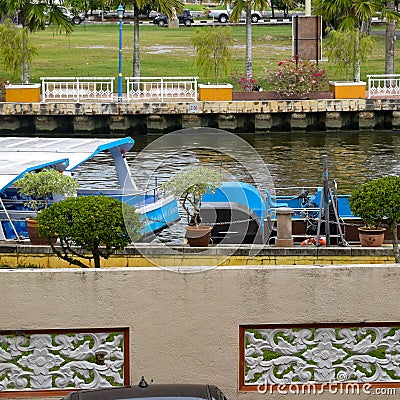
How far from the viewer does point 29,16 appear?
44594 millimetres

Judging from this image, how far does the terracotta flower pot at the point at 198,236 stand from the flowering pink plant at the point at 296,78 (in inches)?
1044

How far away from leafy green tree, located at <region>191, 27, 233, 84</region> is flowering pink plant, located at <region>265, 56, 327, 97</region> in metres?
3.00

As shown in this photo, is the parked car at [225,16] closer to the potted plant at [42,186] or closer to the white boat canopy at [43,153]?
the white boat canopy at [43,153]

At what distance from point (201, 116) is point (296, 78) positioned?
4.05m

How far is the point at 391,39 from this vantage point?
44.5 metres

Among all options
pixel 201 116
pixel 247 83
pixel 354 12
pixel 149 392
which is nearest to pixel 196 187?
pixel 149 392

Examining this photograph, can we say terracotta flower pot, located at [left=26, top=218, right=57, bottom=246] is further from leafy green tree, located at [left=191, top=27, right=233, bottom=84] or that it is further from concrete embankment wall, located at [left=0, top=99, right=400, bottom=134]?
leafy green tree, located at [left=191, top=27, right=233, bottom=84]

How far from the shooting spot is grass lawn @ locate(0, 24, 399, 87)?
165 ft

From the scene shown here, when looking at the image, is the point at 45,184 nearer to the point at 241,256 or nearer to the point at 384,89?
the point at 241,256

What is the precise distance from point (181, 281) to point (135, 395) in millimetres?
1703

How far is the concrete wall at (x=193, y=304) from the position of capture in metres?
8.75

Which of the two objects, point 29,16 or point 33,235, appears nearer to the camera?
point 33,235

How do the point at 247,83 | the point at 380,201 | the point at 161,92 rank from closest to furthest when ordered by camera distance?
1. the point at 380,201
2. the point at 161,92
3. the point at 247,83

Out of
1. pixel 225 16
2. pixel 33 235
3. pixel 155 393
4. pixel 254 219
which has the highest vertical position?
pixel 225 16
